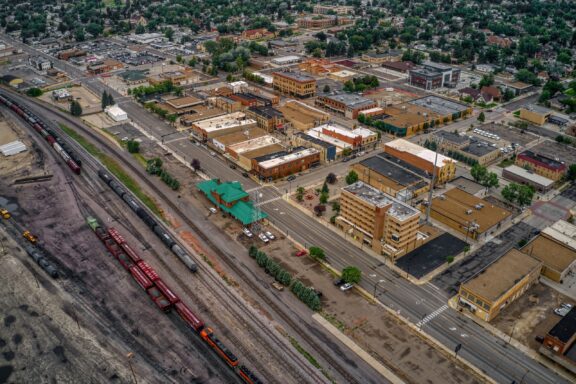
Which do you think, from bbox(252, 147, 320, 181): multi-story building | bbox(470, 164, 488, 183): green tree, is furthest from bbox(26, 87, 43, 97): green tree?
bbox(470, 164, 488, 183): green tree

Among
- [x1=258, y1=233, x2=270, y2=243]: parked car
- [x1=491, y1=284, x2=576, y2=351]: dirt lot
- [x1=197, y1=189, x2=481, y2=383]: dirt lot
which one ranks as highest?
[x1=258, y1=233, x2=270, y2=243]: parked car

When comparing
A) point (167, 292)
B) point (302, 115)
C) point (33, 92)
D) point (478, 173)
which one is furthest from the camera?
point (33, 92)

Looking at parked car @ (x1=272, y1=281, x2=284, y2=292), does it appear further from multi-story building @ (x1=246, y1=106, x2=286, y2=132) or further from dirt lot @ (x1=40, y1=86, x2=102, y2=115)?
dirt lot @ (x1=40, y1=86, x2=102, y2=115)

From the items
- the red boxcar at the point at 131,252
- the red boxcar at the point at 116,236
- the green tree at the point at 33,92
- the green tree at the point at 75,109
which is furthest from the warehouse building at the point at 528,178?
the green tree at the point at 33,92

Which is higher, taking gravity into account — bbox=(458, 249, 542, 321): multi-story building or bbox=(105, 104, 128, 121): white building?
bbox=(105, 104, 128, 121): white building

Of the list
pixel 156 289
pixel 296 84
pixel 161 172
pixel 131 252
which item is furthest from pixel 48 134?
pixel 296 84

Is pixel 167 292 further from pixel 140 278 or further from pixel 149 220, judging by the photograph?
pixel 149 220

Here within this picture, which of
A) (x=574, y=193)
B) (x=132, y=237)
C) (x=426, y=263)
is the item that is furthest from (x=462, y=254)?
(x=132, y=237)
